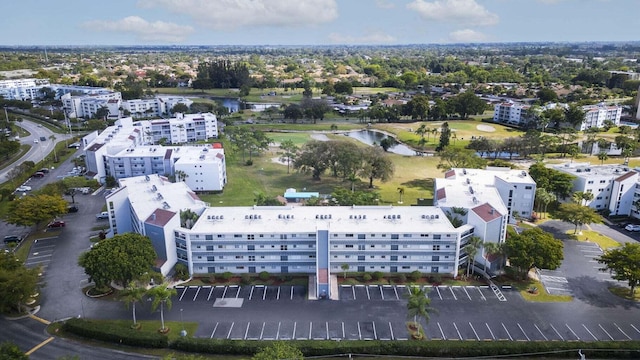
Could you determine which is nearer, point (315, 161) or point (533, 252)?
point (533, 252)

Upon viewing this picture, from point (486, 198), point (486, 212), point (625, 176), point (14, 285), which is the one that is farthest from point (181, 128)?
point (625, 176)

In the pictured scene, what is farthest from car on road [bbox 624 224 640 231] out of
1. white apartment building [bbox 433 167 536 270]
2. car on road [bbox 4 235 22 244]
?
car on road [bbox 4 235 22 244]

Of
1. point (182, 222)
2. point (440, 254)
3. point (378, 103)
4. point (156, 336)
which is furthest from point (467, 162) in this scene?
point (378, 103)

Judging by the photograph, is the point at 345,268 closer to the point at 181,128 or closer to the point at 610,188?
the point at 610,188

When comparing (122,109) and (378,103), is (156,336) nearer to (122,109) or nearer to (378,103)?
(122,109)

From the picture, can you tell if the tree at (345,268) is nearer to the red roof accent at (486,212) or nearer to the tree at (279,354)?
the red roof accent at (486,212)

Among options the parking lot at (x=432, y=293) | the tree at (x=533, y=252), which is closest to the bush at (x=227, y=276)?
the parking lot at (x=432, y=293)

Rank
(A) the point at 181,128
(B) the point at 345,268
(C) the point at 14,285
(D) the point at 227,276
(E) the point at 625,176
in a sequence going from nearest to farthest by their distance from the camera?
1. (C) the point at 14,285
2. (D) the point at 227,276
3. (B) the point at 345,268
4. (E) the point at 625,176
5. (A) the point at 181,128
